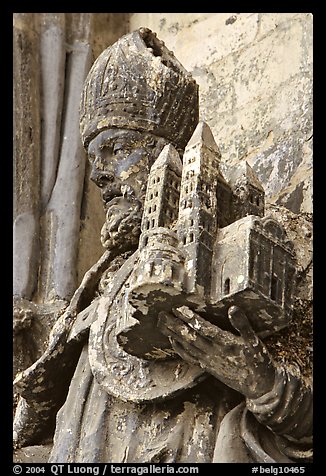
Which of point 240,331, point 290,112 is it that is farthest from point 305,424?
point 290,112

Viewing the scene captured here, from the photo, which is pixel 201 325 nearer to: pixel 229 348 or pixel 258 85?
pixel 229 348

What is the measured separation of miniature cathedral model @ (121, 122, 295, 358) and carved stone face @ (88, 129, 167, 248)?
0.77ft

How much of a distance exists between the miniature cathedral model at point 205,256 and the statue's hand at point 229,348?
23 millimetres

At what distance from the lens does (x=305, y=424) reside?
8.82ft

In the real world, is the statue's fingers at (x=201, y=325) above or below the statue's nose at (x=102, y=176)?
below

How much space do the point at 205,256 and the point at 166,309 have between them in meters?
0.12

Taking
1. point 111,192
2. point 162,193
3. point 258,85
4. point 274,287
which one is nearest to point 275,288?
point 274,287

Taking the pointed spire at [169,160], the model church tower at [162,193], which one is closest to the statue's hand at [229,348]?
the model church tower at [162,193]

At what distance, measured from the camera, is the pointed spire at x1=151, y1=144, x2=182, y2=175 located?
9.43ft

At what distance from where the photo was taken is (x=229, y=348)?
2662 millimetres

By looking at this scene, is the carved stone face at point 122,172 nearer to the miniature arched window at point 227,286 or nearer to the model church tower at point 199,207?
the model church tower at point 199,207

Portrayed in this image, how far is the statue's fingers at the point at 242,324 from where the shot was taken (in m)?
2.63

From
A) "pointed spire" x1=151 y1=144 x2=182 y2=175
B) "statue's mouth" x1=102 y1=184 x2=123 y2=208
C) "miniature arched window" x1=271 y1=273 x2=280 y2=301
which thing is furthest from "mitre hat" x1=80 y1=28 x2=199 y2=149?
"miniature arched window" x1=271 y1=273 x2=280 y2=301
